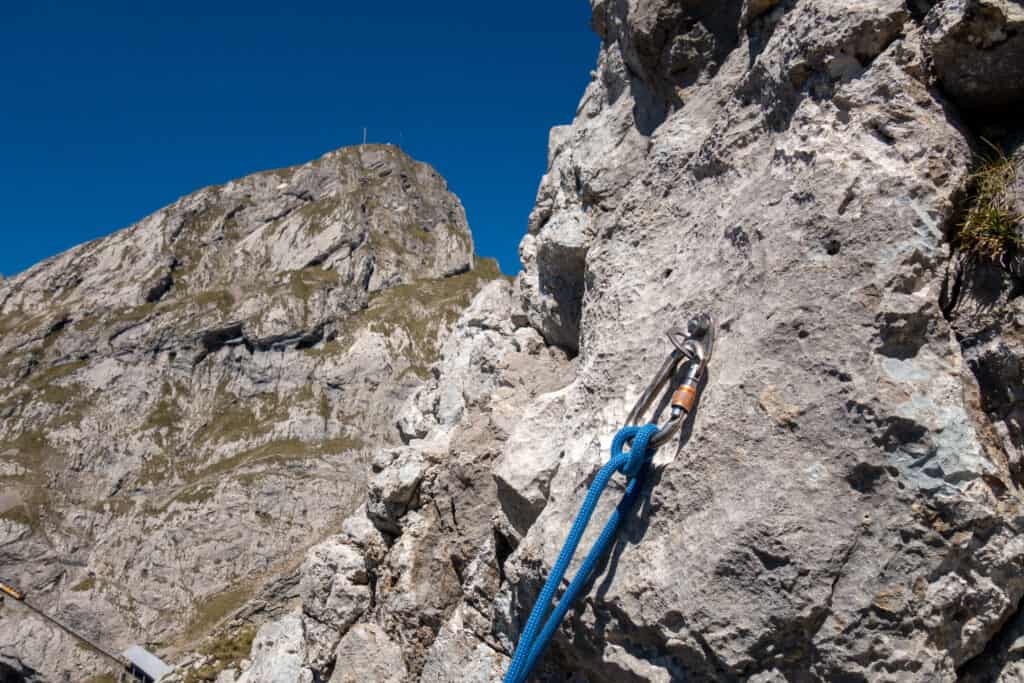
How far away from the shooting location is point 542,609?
4.64 metres

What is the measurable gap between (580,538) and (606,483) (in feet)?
1.47

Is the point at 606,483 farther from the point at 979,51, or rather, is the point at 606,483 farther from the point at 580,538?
the point at 979,51

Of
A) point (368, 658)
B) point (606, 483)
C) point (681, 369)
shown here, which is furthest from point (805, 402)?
point (368, 658)

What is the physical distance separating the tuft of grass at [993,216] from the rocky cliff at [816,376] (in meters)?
0.02

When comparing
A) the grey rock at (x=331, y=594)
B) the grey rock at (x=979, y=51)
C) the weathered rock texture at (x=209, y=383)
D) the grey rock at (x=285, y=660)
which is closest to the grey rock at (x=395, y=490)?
the grey rock at (x=331, y=594)

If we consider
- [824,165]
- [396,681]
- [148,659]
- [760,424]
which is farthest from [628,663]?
[148,659]

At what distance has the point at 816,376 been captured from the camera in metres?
4.13

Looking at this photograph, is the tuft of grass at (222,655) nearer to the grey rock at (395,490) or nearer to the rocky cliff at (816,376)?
the grey rock at (395,490)

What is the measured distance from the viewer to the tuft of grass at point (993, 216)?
13.5 ft

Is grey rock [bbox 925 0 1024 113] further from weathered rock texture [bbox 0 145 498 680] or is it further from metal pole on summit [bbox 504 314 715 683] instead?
weathered rock texture [bbox 0 145 498 680]

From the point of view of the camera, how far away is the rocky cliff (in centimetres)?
384

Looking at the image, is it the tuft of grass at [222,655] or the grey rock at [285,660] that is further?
the tuft of grass at [222,655]

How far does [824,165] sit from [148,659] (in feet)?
224

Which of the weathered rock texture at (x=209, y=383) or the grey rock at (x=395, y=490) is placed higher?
the weathered rock texture at (x=209, y=383)
